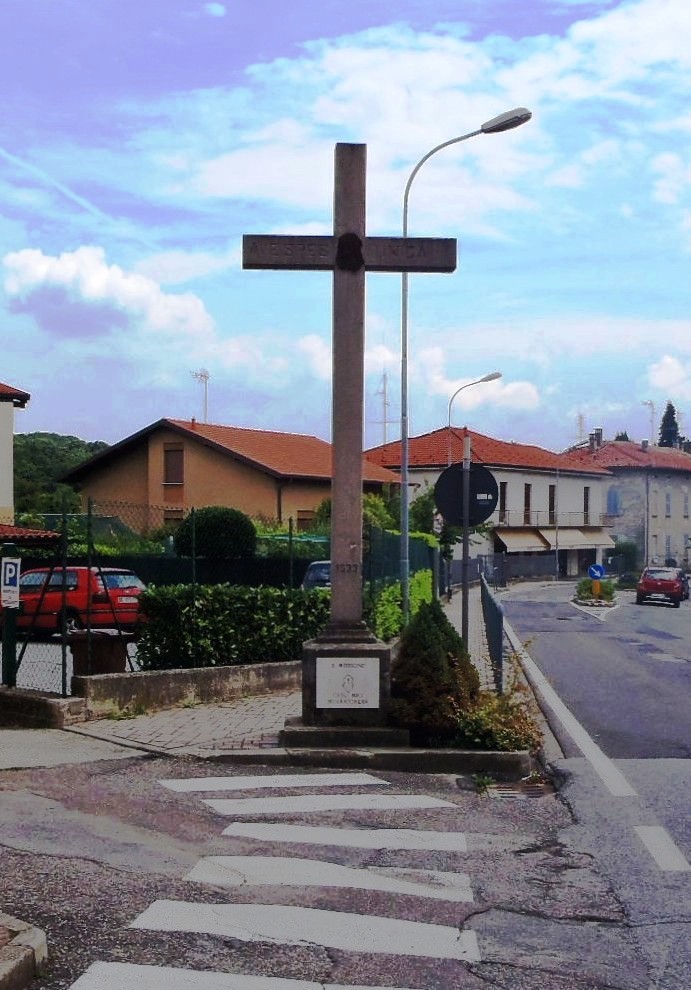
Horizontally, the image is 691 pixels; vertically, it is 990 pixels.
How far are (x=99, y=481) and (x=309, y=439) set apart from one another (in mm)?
10851

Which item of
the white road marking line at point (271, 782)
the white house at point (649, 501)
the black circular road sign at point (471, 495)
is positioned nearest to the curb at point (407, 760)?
the white road marking line at point (271, 782)

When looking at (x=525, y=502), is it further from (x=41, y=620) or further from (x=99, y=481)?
(x=41, y=620)

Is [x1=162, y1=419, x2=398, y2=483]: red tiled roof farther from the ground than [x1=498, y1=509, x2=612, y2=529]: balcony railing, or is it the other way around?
[x1=162, y1=419, x2=398, y2=483]: red tiled roof

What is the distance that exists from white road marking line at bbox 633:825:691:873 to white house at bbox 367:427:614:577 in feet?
210

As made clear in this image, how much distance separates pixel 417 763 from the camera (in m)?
9.73

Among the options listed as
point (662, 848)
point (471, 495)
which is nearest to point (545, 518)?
point (471, 495)

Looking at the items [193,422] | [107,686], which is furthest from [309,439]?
[107,686]

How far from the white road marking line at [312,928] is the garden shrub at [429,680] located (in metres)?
4.25

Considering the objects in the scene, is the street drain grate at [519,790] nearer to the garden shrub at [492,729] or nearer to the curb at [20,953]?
the garden shrub at [492,729]

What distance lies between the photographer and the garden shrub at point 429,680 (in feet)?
33.1

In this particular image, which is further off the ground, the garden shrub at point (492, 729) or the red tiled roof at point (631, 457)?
the red tiled roof at point (631, 457)

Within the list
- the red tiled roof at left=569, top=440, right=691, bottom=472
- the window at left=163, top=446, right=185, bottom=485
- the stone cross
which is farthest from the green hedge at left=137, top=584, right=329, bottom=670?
the red tiled roof at left=569, top=440, right=691, bottom=472

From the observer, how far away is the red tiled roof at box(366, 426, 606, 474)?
77.3 m

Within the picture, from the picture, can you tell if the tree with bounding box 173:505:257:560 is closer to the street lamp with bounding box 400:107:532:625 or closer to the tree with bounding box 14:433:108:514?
the street lamp with bounding box 400:107:532:625
